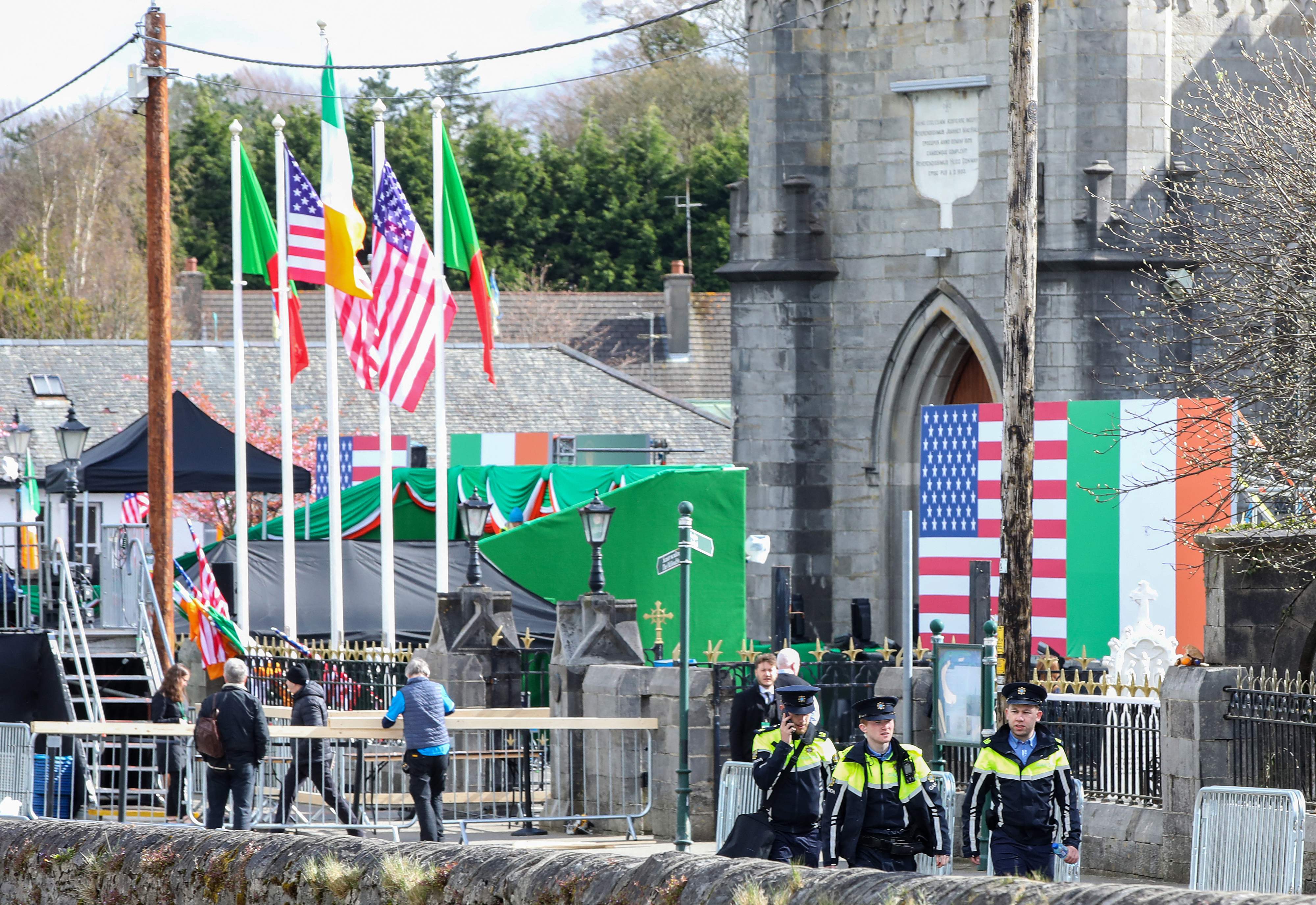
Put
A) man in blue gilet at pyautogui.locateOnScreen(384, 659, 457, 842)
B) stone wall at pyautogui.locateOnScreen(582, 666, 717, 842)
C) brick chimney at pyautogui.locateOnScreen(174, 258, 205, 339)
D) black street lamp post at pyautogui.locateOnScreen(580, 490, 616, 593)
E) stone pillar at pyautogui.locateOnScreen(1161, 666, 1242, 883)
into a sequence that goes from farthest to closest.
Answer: brick chimney at pyautogui.locateOnScreen(174, 258, 205, 339) → black street lamp post at pyautogui.locateOnScreen(580, 490, 616, 593) → stone wall at pyautogui.locateOnScreen(582, 666, 717, 842) → man in blue gilet at pyautogui.locateOnScreen(384, 659, 457, 842) → stone pillar at pyautogui.locateOnScreen(1161, 666, 1242, 883)

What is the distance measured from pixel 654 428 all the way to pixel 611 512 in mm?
25571

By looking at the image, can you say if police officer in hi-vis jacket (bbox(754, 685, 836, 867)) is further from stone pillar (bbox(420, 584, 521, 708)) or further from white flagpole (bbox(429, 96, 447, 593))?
white flagpole (bbox(429, 96, 447, 593))

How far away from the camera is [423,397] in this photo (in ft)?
139

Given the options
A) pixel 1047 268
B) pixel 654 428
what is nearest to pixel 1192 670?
pixel 1047 268

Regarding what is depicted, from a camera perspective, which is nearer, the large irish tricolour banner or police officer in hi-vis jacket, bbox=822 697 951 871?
police officer in hi-vis jacket, bbox=822 697 951 871

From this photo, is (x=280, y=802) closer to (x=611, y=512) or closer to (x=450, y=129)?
(x=611, y=512)

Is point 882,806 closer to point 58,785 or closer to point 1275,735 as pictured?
point 1275,735

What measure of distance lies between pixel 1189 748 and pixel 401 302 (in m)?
11.7

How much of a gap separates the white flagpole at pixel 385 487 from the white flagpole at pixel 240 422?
4.84ft

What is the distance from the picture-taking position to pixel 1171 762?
1240 cm

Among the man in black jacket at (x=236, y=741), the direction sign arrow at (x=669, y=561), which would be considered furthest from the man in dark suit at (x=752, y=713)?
the man in black jacket at (x=236, y=741)

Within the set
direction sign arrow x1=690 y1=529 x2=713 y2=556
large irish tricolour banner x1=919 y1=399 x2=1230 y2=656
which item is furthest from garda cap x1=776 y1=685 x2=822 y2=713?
large irish tricolour banner x1=919 y1=399 x2=1230 y2=656

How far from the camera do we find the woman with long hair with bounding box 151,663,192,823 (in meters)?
→ 14.1

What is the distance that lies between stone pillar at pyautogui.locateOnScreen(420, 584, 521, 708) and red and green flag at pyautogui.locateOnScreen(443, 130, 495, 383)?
4.50 metres
